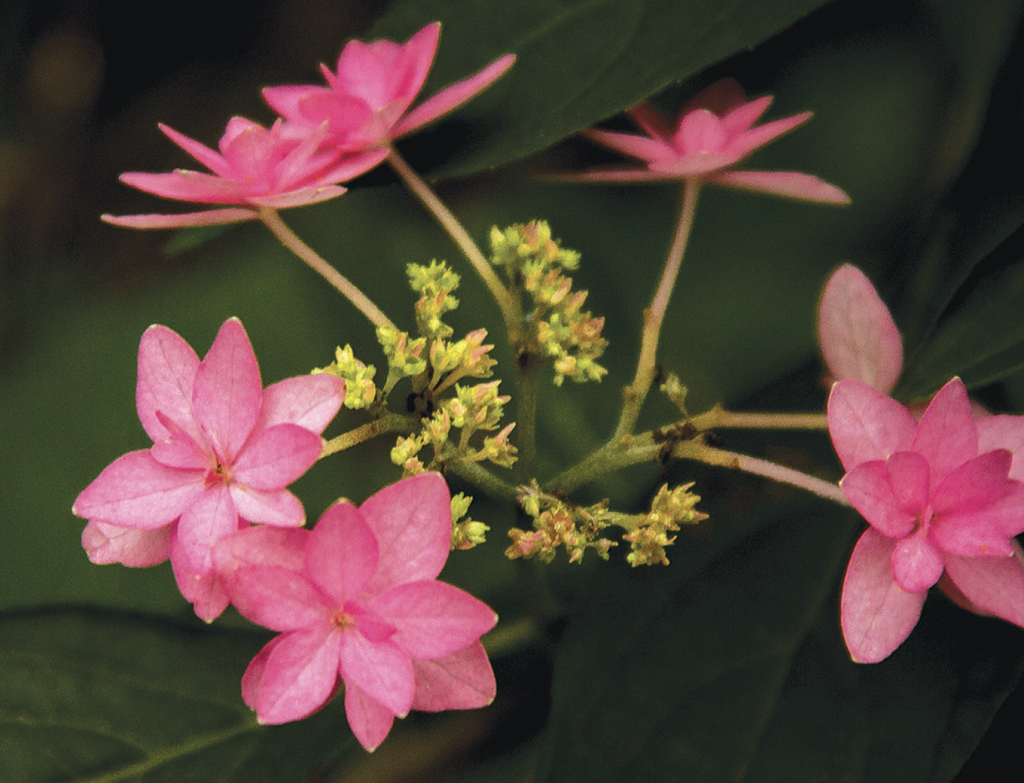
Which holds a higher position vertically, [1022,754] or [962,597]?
[962,597]

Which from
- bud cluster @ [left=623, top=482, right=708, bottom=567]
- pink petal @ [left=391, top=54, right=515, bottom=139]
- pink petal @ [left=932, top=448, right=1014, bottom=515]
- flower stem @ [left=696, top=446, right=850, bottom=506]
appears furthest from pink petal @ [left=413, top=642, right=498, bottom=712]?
pink petal @ [left=391, top=54, right=515, bottom=139]

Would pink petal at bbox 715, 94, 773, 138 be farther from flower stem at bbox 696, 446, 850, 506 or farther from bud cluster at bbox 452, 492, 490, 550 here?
bud cluster at bbox 452, 492, 490, 550

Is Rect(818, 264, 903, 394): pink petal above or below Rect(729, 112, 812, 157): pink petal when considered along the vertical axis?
below

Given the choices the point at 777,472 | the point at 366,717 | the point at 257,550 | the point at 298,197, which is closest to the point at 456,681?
the point at 366,717

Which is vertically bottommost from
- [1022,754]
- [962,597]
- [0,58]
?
[1022,754]

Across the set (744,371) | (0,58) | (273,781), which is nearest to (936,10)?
(744,371)

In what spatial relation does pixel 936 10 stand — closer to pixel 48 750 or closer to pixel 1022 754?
pixel 1022 754

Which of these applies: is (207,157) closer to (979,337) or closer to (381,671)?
(381,671)
